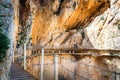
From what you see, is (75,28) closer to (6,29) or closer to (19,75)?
(19,75)

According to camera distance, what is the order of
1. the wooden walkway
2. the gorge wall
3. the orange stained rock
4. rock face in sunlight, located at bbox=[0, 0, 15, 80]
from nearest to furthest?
rock face in sunlight, located at bbox=[0, 0, 15, 80] → the wooden walkway → the gorge wall → the orange stained rock

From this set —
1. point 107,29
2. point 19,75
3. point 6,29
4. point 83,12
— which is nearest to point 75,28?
point 83,12

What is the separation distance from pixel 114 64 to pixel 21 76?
6287 mm

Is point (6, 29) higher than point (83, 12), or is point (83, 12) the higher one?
point (83, 12)

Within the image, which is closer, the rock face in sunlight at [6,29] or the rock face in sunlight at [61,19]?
the rock face in sunlight at [6,29]

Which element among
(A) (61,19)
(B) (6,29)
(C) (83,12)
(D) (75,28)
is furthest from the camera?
(D) (75,28)

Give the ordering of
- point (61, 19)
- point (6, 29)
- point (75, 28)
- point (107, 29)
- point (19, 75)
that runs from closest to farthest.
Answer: point (6, 29) < point (19, 75) < point (107, 29) < point (61, 19) < point (75, 28)

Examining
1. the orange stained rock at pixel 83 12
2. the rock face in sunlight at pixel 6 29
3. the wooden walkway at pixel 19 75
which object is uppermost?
the orange stained rock at pixel 83 12

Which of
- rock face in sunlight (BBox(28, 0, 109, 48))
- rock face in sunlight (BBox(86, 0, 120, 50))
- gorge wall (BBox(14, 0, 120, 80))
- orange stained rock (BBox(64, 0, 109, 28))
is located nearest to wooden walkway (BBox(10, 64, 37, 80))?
gorge wall (BBox(14, 0, 120, 80))

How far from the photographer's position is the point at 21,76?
8.84 m

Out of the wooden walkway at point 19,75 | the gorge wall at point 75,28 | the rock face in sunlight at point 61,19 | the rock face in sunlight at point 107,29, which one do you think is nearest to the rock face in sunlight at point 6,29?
the wooden walkway at point 19,75

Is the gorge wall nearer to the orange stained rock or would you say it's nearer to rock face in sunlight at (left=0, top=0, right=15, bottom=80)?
the orange stained rock

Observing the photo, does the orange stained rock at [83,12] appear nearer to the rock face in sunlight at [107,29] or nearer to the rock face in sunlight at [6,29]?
the rock face in sunlight at [107,29]

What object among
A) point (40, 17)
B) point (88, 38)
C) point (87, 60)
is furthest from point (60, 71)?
point (40, 17)
